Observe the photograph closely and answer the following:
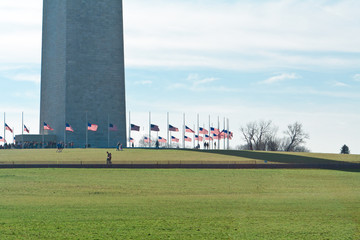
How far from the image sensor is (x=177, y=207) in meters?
23.8

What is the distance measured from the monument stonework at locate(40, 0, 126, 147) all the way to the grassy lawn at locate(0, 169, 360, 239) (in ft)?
232

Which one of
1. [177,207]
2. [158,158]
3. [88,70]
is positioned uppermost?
[88,70]

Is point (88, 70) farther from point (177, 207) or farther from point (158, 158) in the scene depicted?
point (177, 207)

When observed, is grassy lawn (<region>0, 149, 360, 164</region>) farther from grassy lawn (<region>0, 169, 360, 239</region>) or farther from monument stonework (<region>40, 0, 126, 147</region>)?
monument stonework (<region>40, 0, 126, 147</region>)

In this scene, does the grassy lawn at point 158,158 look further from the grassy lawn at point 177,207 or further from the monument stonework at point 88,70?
the monument stonework at point 88,70

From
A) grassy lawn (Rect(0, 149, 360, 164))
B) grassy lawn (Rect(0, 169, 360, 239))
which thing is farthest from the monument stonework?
grassy lawn (Rect(0, 169, 360, 239))

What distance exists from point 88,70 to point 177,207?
93332 mm

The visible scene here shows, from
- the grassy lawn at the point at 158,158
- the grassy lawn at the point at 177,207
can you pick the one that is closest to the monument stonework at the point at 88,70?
the grassy lawn at the point at 158,158

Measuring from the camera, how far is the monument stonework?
113062mm

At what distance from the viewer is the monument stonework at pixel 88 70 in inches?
4451

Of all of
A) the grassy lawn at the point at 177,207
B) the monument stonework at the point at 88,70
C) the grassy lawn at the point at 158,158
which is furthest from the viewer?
the monument stonework at the point at 88,70

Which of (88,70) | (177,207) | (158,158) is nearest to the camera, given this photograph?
(177,207)

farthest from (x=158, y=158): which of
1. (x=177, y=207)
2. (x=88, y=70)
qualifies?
(x=88, y=70)

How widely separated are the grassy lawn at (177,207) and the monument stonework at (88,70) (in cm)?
7068
